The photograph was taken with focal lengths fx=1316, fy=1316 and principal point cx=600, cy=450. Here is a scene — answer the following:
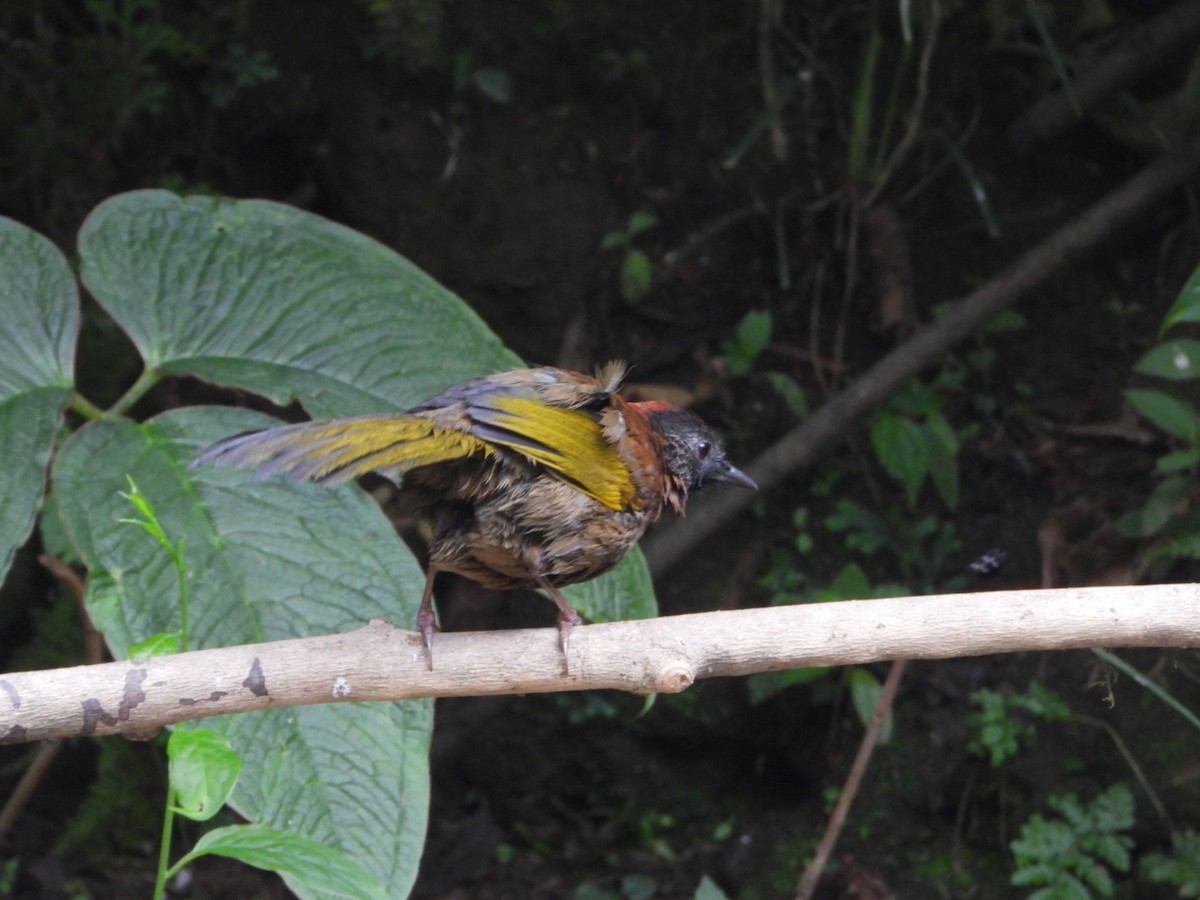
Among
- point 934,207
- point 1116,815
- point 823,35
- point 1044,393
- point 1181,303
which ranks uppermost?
point 1181,303

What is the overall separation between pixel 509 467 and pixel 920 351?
2.23 metres

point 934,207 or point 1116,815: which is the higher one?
point 934,207

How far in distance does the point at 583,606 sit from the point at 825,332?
2300 millimetres

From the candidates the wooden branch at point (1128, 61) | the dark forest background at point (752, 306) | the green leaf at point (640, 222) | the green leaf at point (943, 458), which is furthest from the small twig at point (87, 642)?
the wooden branch at point (1128, 61)

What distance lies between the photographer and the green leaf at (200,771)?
1.64 metres

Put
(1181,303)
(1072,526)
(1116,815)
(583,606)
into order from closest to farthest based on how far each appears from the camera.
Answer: (1181,303) → (583,606) → (1116,815) → (1072,526)

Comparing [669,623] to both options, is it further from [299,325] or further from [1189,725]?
[1189,725]

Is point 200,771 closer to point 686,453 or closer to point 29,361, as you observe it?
point 29,361

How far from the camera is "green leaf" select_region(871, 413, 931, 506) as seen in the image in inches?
156

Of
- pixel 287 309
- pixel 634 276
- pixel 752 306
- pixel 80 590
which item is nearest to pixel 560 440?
pixel 287 309

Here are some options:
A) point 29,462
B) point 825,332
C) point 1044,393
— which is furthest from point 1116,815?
point 29,462

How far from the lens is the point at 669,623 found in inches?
A: 73.9

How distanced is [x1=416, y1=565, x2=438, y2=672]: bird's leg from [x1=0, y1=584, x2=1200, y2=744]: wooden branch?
2 cm

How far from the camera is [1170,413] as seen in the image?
11.7ft
